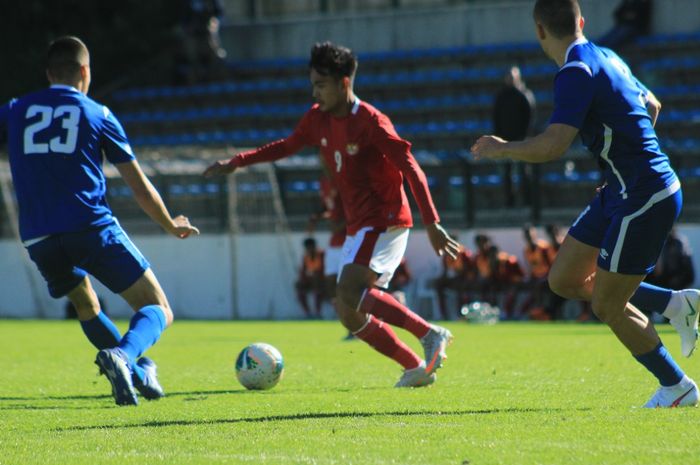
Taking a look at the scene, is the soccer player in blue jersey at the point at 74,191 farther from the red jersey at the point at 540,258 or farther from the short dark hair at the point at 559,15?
the red jersey at the point at 540,258

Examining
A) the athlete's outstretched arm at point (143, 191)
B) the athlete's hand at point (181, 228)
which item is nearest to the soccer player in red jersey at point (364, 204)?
the athlete's hand at point (181, 228)

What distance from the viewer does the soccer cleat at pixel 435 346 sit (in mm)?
8383

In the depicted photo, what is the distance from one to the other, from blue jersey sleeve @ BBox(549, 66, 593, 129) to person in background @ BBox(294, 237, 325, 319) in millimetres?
14958

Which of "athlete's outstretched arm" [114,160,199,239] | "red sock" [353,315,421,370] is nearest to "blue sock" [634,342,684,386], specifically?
"red sock" [353,315,421,370]

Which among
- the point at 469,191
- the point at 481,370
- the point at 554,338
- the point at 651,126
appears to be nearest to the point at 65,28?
the point at 469,191

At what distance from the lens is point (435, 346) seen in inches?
334

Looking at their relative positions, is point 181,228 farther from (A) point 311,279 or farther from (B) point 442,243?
(A) point 311,279

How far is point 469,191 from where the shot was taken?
20688 mm

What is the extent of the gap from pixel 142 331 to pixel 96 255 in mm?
522

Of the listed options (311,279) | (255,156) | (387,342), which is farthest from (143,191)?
(311,279)

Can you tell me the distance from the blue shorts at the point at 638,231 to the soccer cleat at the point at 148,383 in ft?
9.17

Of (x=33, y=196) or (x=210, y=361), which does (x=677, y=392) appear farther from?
(x=210, y=361)

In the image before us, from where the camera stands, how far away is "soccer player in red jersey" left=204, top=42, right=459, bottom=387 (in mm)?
8305

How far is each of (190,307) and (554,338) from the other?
993 cm
